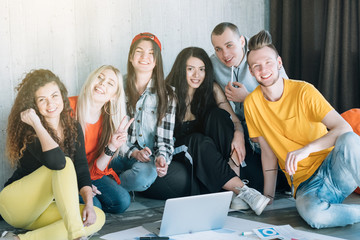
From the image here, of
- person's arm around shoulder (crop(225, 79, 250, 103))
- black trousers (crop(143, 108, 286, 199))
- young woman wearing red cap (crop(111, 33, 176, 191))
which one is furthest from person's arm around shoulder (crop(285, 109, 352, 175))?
young woman wearing red cap (crop(111, 33, 176, 191))

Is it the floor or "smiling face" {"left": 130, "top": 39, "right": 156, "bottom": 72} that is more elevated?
"smiling face" {"left": 130, "top": 39, "right": 156, "bottom": 72}

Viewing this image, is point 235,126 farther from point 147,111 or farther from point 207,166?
point 147,111

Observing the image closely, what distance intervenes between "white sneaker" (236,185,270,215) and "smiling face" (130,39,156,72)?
2.70ft

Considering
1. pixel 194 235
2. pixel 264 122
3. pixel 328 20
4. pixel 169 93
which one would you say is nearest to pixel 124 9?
pixel 169 93

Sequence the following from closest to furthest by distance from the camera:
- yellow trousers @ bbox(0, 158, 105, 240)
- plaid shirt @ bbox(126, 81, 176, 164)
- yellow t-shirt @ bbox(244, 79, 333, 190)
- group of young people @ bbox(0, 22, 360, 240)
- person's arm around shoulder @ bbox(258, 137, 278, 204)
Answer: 1. yellow trousers @ bbox(0, 158, 105, 240)
2. group of young people @ bbox(0, 22, 360, 240)
3. yellow t-shirt @ bbox(244, 79, 333, 190)
4. person's arm around shoulder @ bbox(258, 137, 278, 204)
5. plaid shirt @ bbox(126, 81, 176, 164)

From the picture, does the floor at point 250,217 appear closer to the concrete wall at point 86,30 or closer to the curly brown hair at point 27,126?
the curly brown hair at point 27,126

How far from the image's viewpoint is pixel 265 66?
2.07m

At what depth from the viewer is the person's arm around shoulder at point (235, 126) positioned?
233cm

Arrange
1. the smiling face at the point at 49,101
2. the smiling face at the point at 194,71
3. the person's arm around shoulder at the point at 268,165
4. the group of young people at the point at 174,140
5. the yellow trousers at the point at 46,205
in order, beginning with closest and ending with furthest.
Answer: the yellow trousers at the point at 46,205, the group of young people at the point at 174,140, the smiling face at the point at 49,101, the person's arm around shoulder at the point at 268,165, the smiling face at the point at 194,71

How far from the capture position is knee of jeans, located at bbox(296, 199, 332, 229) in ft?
5.99

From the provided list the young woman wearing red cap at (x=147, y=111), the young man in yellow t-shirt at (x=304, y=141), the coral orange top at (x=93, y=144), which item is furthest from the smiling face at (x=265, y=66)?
the coral orange top at (x=93, y=144)

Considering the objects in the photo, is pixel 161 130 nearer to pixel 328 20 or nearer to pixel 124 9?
pixel 124 9

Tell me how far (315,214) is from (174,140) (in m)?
0.91

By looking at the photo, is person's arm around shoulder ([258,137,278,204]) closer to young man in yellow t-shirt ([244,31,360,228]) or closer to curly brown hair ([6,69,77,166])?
young man in yellow t-shirt ([244,31,360,228])
